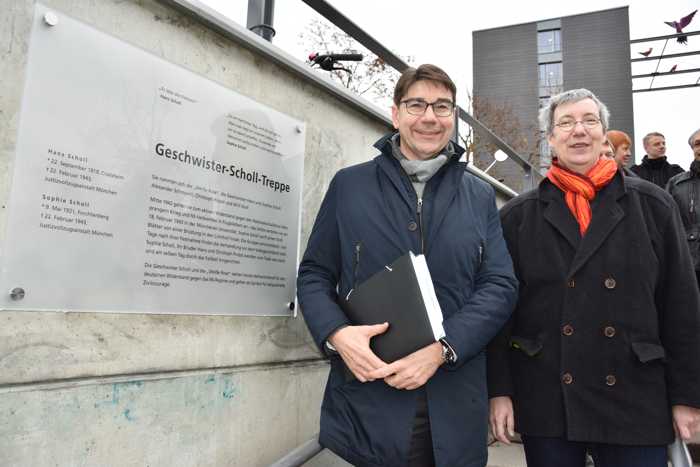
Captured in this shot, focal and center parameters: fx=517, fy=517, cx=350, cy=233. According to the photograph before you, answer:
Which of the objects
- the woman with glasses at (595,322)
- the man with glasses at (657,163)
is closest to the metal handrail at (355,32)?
the woman with glasses at (595,322)

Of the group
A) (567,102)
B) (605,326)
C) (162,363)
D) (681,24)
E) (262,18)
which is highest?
(681,24)

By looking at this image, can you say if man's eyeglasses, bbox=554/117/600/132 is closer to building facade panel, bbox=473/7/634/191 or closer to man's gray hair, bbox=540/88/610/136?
man's gray hair, bbox=540/88/610/136

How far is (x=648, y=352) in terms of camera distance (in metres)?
1.73

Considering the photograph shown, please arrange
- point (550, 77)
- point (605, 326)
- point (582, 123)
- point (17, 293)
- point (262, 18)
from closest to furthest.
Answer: point (17, 293)
point (605, 326)
point (582, 123)
point (262, 18)
point (550, 77)

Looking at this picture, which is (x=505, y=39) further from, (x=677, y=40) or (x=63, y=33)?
(x=63, y=33)

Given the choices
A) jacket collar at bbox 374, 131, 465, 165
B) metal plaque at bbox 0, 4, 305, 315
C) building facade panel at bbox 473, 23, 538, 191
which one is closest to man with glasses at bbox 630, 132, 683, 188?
jacket collar at bbox 374, 131, 465, 165

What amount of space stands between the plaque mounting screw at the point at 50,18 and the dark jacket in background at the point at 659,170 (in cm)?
449

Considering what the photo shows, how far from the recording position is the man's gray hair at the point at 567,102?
2074 millimetres

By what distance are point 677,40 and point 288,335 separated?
1803cm

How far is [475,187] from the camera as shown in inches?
77.3

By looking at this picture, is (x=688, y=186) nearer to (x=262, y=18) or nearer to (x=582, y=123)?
(x=582, y=123)

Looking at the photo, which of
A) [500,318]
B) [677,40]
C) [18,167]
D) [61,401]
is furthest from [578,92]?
[677,40]

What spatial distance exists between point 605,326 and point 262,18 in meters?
1.97

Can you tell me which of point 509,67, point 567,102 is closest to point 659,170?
point 567,102
